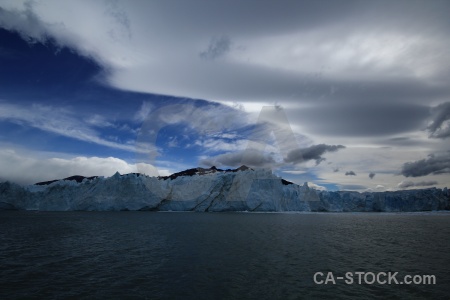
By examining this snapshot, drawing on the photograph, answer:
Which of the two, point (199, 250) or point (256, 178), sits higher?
point (256, 178)

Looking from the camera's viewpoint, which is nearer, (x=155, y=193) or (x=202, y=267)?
(x=202, y=267)

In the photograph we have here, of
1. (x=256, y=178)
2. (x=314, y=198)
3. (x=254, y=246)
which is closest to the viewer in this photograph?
(x=254, y=246)

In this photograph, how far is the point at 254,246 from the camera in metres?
23.9

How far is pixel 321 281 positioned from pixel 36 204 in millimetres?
93070

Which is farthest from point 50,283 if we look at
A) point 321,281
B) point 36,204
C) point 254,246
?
point 36,204

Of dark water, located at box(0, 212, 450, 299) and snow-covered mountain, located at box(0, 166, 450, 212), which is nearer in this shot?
dark water, located at box(0, 212, 450, 299)

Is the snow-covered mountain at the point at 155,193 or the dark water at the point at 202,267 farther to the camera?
the snow-covered mountain at the point at 155,193

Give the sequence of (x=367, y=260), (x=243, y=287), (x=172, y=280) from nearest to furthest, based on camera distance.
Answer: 1. (x=243, y=287)
2. (x=172, y=280)
3. (x=367, y=260)

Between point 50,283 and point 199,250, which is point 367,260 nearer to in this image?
point 199,250

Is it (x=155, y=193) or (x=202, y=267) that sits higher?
(x=155, y=193)

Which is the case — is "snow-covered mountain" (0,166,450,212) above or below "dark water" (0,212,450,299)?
above

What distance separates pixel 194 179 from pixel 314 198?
45.5 m

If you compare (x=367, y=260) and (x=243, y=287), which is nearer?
(x=243, y=287)

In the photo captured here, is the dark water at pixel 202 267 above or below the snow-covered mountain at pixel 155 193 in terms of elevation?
below
